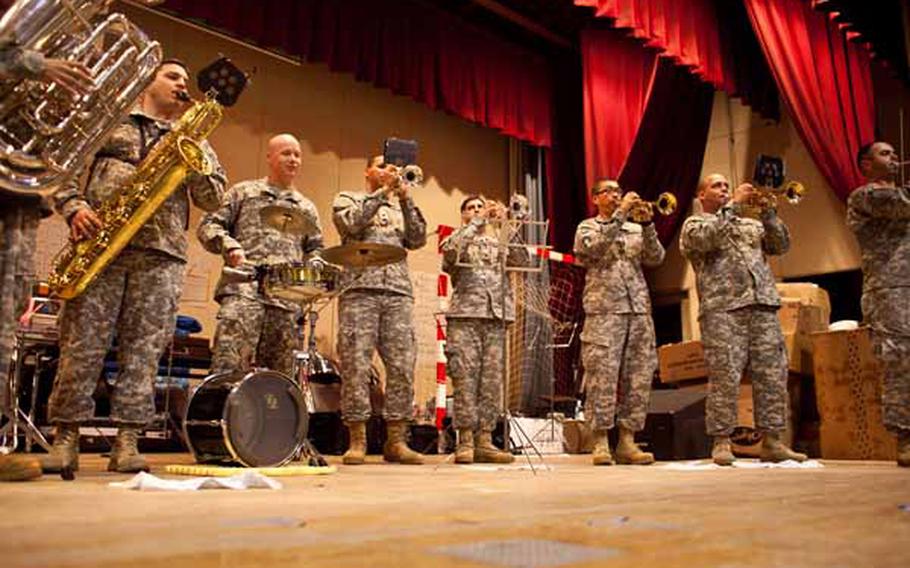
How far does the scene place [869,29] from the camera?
265 inches

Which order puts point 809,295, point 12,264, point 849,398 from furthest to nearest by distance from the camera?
point 809,295
point 849,398
point 12,264

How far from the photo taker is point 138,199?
297cm

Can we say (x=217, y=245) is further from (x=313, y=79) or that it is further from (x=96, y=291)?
(x=313, y=79)

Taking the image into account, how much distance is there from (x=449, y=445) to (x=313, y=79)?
13.0 feet

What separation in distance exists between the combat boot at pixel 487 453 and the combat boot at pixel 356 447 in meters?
0.67

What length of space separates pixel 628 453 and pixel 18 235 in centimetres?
324

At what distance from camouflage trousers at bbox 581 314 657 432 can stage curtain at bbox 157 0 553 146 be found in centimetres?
407

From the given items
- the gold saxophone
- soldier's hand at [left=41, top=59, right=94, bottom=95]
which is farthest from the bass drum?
soldier's hand at [left=41, top=59, right=94, bottom=95]

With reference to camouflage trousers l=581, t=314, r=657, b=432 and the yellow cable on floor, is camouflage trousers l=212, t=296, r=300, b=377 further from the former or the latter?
camouflage trousers l=581, t=314, r=657, b=432

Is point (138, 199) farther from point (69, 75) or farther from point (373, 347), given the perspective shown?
point (373, 347)

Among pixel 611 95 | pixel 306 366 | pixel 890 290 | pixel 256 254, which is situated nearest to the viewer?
pixel 256 254

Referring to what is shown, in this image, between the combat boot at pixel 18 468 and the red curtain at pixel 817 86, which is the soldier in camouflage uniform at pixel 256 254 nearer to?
the combat boot at pixel 18 468

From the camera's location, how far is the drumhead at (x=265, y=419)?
295 centimetres

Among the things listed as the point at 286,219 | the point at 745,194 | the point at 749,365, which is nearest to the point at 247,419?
the point at 286,219
